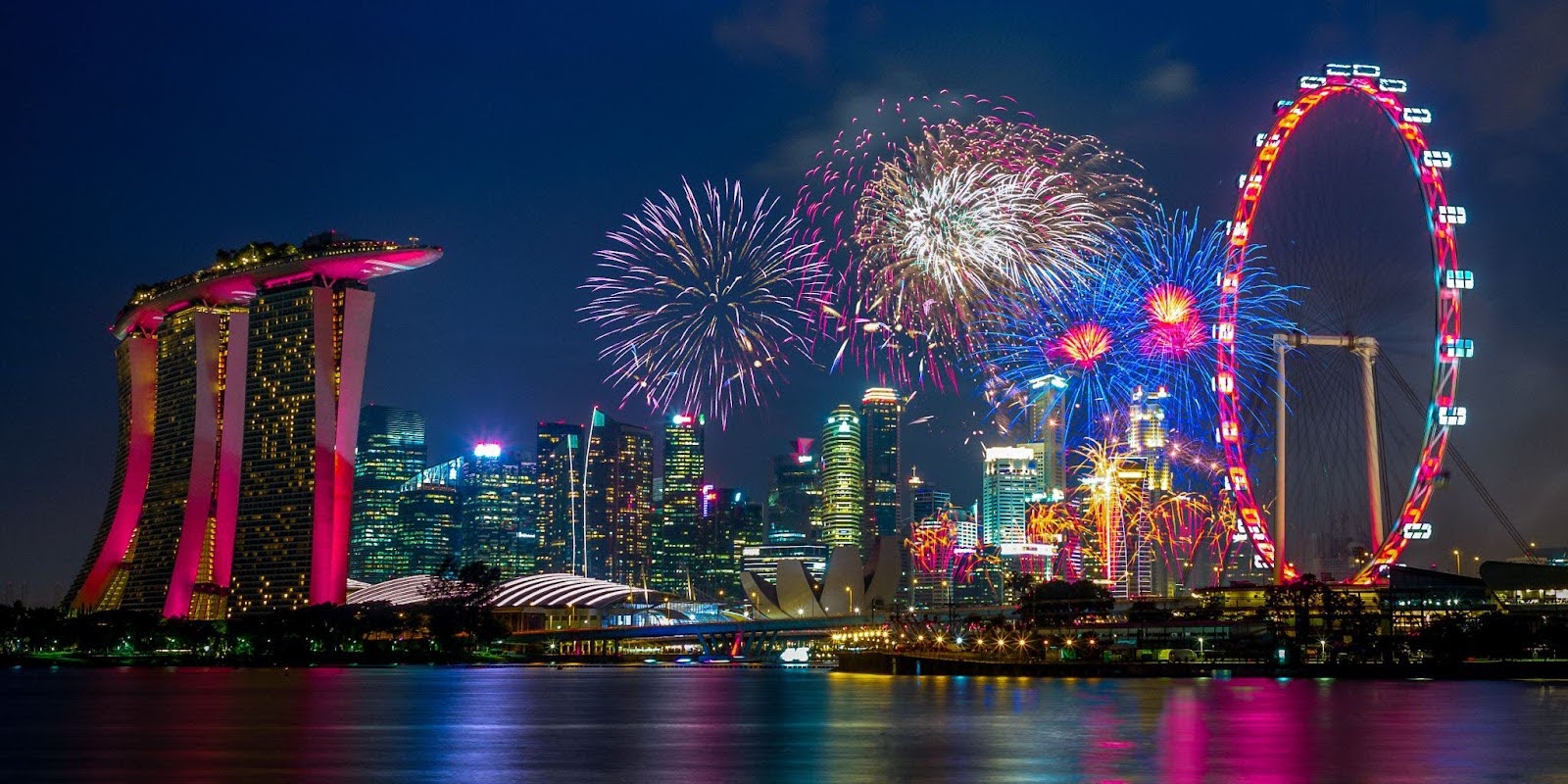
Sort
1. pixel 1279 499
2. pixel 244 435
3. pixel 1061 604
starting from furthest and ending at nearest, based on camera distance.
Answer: pixel 244 435 < pixel 1061 604 < pixel 1279 499

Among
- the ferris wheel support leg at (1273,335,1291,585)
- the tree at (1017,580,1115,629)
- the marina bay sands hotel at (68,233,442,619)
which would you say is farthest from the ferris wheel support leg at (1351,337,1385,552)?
the marina bay sands hotel at (68,233,442,619)

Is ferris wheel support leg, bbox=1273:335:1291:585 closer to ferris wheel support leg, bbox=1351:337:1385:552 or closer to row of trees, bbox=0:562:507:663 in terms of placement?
ferris wheel support leg, bbox=1351:337:1385:552

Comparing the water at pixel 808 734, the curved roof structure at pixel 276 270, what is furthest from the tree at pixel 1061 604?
the curved roof structure at pixel 276 270

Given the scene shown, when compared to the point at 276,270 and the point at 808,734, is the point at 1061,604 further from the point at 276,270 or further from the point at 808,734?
the point at 808,734

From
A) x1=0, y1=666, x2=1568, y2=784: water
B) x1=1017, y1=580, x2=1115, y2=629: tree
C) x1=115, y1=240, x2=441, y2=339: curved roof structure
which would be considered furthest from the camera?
x1=115, y1=240, x2=441, y2=339: curved roof structure

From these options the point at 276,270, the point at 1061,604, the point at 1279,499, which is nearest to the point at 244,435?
the point at 276,270

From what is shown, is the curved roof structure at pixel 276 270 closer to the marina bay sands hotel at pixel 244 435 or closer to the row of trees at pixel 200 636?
the marina bay sands hotel at pixel 244 435

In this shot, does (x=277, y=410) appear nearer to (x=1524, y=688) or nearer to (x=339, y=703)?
(x=339, y=703)
